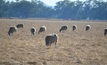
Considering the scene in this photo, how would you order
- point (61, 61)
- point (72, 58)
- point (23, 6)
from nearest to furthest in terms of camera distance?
point (61, 61) < point (72, 58) < point (23, 6)

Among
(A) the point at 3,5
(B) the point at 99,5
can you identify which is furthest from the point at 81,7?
(A) the point at 3,5

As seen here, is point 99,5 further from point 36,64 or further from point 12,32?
point 36,64

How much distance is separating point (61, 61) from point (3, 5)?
12462 centimetres

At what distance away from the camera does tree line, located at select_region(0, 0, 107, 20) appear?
126250 mm

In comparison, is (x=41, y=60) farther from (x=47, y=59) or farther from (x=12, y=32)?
(x=12, y=32)

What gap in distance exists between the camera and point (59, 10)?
139625 millimetres

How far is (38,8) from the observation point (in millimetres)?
135000

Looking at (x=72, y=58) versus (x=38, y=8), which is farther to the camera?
(x=38, y=8)

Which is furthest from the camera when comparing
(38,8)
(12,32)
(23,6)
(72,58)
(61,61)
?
(38,8)

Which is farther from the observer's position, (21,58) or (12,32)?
(12,32)

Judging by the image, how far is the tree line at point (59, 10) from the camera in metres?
126

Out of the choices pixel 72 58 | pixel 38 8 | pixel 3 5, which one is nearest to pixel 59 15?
pixel 38 8

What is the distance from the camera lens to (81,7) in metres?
138

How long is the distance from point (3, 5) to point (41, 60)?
124221 millimetres
